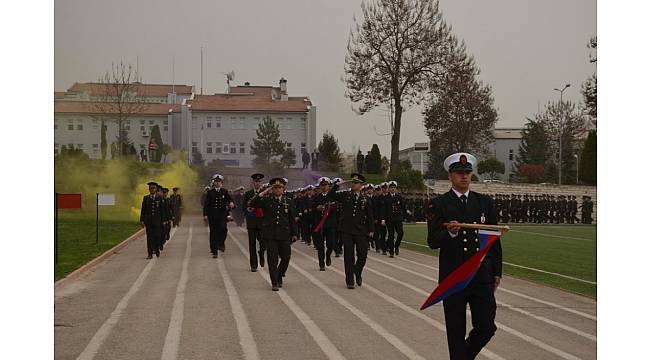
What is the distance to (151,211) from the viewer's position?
741 inches

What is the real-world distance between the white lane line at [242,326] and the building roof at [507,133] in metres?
4.48

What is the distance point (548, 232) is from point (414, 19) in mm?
20211

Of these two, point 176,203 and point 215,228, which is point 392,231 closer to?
point 215,228

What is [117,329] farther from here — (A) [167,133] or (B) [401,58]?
(A) [167,133]

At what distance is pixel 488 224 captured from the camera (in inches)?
277

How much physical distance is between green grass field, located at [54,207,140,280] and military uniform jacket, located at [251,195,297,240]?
3644mm

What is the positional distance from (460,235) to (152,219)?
12894mm

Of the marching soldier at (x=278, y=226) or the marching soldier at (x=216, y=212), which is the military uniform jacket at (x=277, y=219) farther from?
the marching soldier at (x=216, y=212)

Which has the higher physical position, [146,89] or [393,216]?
[146,89]

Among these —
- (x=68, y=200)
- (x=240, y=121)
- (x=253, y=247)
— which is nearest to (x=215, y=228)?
(x=253, y=247)

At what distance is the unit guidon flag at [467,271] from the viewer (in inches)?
267

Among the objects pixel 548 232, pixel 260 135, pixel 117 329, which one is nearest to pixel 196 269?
pixel 260 135

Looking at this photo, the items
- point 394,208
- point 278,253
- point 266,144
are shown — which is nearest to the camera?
point 278,253

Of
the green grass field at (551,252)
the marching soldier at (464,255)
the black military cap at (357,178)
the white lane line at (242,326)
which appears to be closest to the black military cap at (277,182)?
the black military cap at (357,178)
